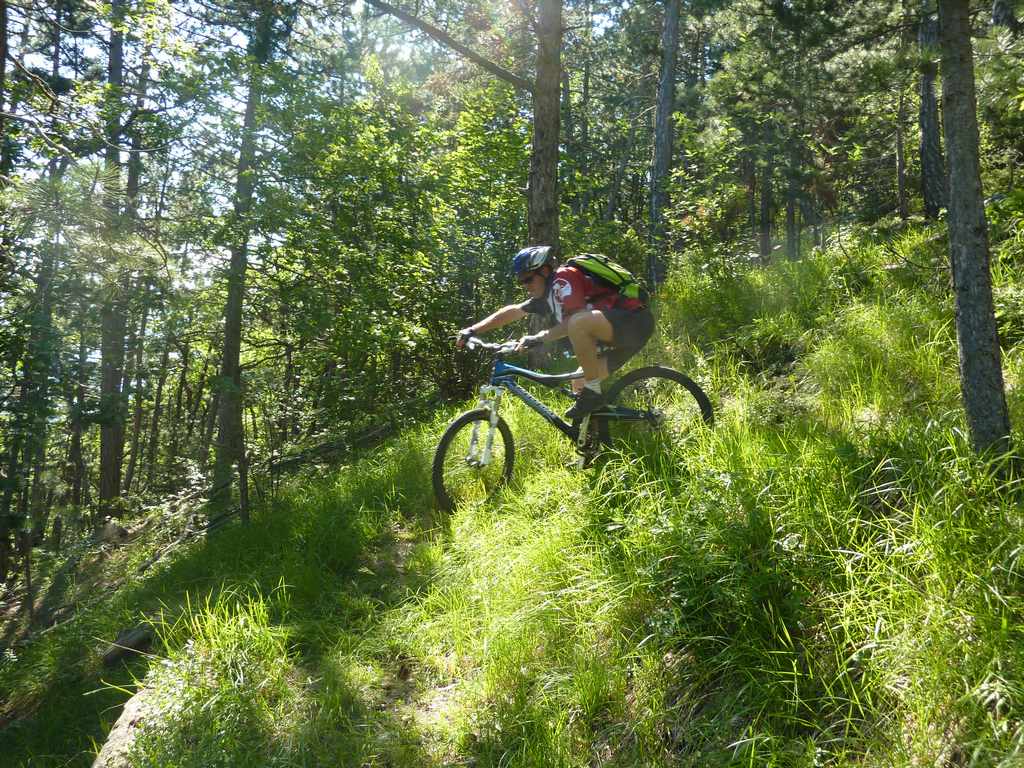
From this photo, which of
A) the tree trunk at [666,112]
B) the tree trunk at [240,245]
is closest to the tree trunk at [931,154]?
the tree trunk at [666,112]

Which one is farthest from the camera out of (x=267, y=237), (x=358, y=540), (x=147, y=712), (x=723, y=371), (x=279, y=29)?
(x=279, y=29)

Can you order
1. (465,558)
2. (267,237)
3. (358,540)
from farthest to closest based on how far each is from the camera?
1. (267,237)
2. (358,540)
3. (465,558)

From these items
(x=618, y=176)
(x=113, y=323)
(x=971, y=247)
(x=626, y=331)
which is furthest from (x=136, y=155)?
(x=618, y=176)

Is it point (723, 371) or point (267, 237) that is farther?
point (267, 237)

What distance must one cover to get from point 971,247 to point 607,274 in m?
2.20

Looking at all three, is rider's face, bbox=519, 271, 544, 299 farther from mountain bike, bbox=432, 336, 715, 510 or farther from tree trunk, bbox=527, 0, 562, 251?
tree trunk, bbox=527, 0, 562, 251

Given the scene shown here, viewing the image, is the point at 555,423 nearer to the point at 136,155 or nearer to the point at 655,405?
the point at 655,405

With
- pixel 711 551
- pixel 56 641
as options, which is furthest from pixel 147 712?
pixel 56 641

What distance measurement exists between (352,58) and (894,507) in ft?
41.0

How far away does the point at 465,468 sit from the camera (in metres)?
5.14

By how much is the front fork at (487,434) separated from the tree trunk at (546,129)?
2.60m

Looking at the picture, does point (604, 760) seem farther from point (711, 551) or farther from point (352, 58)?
point (352, 58)

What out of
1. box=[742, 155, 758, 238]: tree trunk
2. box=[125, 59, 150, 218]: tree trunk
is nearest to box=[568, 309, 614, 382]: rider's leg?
box=[125, 59, 150, 218]: tree trunk

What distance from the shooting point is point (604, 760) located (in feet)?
8.13
